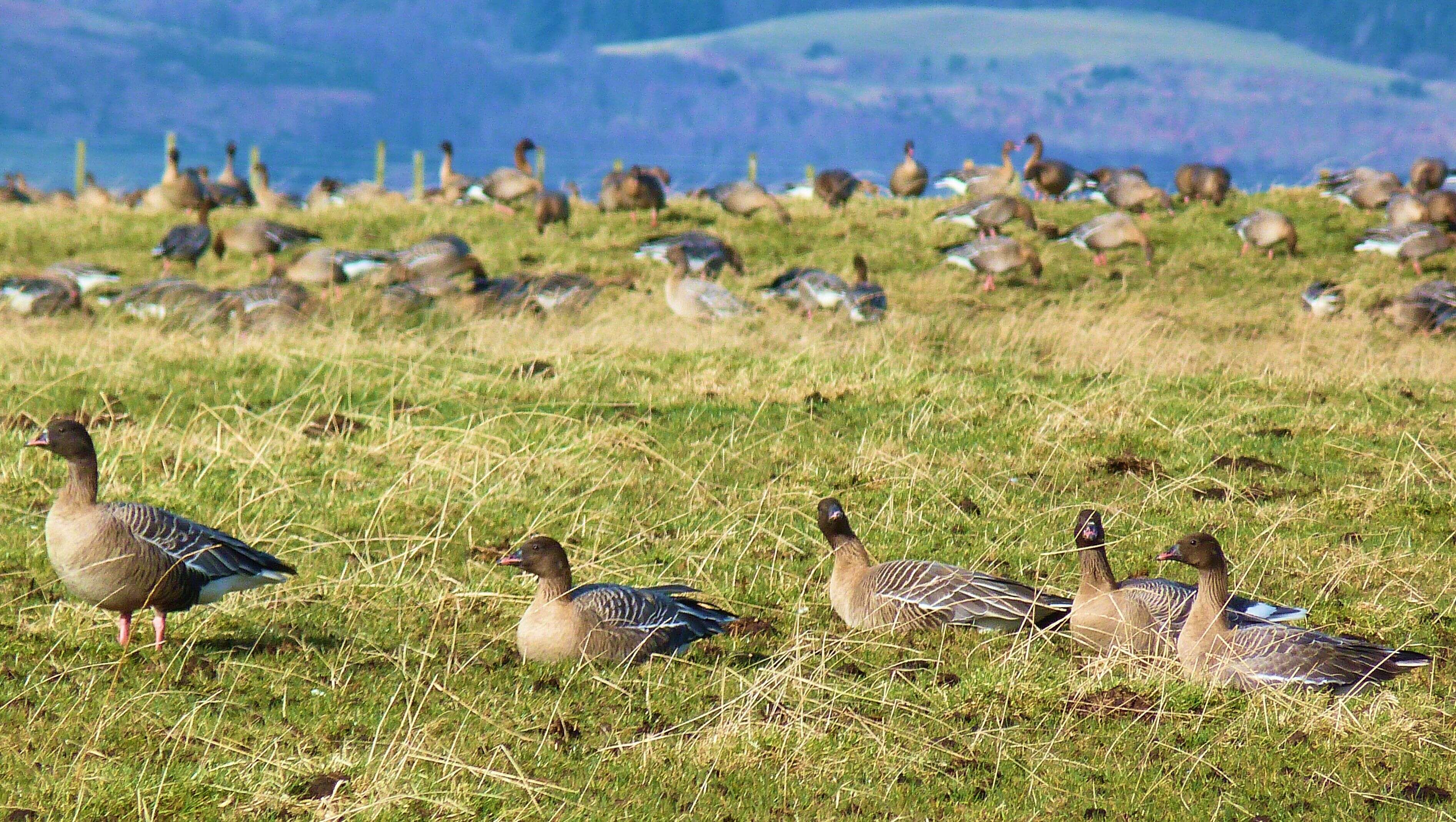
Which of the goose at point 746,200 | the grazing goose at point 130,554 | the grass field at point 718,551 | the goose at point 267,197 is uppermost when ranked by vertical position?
the grazing goose at point 130,554

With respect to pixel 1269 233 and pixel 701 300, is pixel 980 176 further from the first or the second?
pixel 701 300

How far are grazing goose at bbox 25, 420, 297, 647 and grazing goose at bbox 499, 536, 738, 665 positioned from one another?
1.30 meters

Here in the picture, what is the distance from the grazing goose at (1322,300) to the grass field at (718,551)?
2106 mm

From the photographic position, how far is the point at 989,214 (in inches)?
1057

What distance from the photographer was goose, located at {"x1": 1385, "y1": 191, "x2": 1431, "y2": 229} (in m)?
27.0

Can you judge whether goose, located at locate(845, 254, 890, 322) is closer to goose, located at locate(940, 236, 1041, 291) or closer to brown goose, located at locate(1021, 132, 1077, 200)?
goose, located at locate(940, 236, 1041, 291)

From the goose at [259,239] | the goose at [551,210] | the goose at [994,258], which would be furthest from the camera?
the goose at [551,210]

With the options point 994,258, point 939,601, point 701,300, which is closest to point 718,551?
point 939,601

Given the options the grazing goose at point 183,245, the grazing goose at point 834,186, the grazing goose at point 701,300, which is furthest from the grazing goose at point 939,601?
the grazing goose at point 834,186

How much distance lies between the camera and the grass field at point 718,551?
18.9 ft

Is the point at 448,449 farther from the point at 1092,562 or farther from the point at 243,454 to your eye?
the point at 1092,562

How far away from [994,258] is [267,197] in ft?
73.4

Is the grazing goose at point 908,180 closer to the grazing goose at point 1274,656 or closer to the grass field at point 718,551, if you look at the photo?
the grass field at point 718,551

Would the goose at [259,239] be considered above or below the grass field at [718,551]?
below
